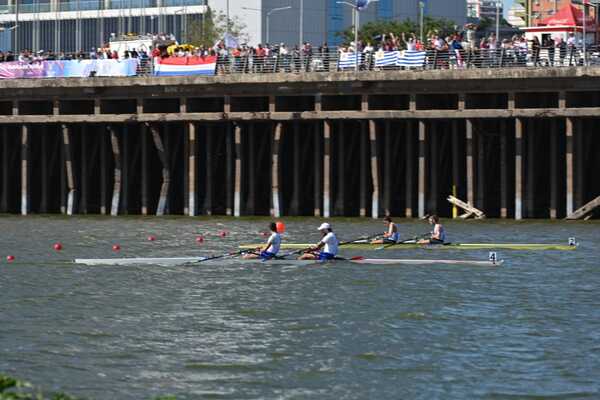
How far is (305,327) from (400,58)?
27808mm

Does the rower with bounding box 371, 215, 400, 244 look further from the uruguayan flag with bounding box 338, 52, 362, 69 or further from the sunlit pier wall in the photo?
the uruguayan flag with bounding box 338, 52, 362, 69

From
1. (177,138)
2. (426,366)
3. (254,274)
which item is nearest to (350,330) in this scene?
(426,366)

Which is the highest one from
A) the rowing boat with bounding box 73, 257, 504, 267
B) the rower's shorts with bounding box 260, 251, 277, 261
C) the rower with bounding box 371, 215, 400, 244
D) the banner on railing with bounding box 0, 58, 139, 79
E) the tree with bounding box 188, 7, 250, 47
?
the tree with bounding box 188, 7, 250, 47

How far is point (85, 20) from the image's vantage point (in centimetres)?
12100

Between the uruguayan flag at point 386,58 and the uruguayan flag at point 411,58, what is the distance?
23 cm

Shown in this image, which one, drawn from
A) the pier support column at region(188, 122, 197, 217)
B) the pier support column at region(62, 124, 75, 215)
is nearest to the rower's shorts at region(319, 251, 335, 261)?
the pier support column at region(188, 122, 197, 217)

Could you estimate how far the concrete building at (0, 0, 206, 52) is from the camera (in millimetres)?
116938

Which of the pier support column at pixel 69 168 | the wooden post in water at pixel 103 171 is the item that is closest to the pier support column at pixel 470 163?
the wooden post in water at pixel 103 171

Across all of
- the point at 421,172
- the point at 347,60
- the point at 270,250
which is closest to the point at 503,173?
the point at 421,172

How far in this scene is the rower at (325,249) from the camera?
3793cm

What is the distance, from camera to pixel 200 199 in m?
59.8

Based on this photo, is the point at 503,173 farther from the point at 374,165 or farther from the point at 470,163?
the point at 374,165

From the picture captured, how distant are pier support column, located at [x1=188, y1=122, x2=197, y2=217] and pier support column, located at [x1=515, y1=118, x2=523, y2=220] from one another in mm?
13193

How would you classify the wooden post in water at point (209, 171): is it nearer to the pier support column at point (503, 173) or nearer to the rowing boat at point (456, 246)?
the pier support column at point (503, 173)
